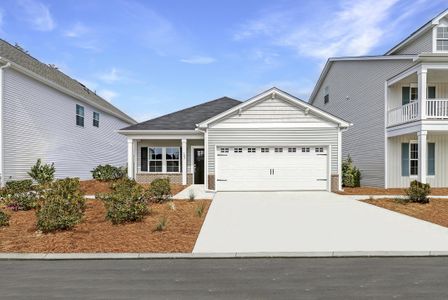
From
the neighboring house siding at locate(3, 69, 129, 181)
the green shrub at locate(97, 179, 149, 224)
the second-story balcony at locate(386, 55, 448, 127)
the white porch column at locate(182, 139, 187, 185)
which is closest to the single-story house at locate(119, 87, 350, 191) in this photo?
the white porch column at locate(182, 139, 187, 185)

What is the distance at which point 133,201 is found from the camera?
965 centimetres

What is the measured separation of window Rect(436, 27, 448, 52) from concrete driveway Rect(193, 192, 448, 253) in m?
11.5

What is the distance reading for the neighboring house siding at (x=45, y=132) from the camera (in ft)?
56.3

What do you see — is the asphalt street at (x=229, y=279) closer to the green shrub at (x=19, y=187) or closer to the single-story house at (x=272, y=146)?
the green shrub at (x=19, y=187)

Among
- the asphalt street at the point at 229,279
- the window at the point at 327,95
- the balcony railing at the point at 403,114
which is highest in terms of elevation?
the window at the point at 327,95

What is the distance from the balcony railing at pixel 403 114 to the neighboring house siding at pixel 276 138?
3628 millimetres

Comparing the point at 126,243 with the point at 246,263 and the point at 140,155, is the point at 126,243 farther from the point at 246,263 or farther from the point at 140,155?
the point at 140,155

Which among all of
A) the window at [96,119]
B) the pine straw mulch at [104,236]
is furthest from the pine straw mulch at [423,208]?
the window at [96,119]

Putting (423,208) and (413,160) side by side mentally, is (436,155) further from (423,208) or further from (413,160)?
(423,208)

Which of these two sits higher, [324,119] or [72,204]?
[324,119]

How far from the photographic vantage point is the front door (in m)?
22.0

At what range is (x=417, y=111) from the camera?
17.6 metres

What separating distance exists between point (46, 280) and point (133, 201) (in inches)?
169

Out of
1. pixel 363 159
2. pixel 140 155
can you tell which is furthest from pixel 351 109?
pixel 140 155
